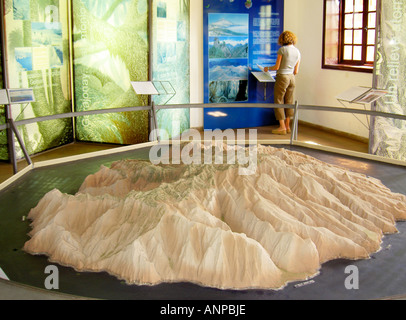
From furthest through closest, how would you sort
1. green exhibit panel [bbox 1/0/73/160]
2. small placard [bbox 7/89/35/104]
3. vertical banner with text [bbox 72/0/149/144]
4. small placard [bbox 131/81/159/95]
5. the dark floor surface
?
vertical banner with text [bbox 72/0/149/144]
green exhibit panel [bbox 1/0/73/160]
small placard [bbox 131/81/159/95]
small placard [bbox 7/89/35/104]
the dark floor surface

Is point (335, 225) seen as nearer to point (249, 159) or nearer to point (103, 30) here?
point (249, 159)

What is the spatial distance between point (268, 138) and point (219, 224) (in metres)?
6.34

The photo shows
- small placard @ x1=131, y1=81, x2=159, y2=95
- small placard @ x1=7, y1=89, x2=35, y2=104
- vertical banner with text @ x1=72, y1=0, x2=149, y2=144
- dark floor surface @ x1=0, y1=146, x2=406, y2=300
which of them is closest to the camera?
dark floor surface @ x1=0, y1=146, x2=406, y2=300

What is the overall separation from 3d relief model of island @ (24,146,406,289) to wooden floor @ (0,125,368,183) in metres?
3.60

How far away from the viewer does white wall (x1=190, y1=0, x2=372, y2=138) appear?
34.4 feet

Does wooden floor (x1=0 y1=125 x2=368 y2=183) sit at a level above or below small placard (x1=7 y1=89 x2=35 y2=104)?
below

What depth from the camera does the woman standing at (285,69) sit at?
1043 centimetres

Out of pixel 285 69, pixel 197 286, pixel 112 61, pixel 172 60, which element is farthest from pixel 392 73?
pixel 197 286

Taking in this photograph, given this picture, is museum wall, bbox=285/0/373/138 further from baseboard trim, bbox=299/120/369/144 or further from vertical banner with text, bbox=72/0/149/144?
vertical banner with text, bbox=72/0/149/144

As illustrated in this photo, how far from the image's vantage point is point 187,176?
5.02 metres

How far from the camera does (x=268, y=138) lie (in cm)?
1034

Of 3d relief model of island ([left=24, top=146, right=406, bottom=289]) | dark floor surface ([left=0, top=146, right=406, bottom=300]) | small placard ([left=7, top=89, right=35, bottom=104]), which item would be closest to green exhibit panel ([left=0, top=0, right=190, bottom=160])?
small placard ([left=7, top=89, right=35, bottom=104])
